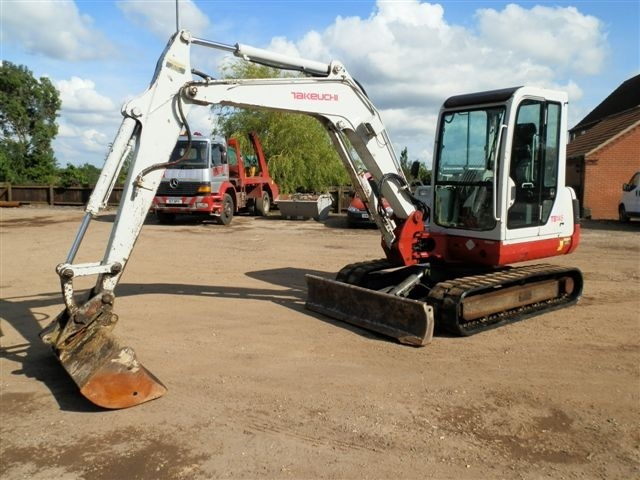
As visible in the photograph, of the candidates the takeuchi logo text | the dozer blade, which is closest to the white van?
the dozer blade

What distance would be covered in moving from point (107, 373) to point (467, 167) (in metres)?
4.65

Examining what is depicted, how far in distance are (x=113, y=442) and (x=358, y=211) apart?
14.2m

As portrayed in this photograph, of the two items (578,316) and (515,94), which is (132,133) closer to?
(515,94)

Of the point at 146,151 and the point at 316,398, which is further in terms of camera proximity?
the point at 146,151

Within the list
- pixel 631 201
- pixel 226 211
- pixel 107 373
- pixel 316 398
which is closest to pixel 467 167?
pixel 316 398

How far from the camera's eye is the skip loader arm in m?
4.50

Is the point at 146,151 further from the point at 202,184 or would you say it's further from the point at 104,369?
the point at 202,184

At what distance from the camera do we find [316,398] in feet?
15.0

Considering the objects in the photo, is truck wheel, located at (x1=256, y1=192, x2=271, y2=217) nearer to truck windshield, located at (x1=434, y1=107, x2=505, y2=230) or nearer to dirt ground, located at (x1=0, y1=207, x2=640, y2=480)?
dirt ground, located at (x1=0, y1=207, x2=640, y2=480)

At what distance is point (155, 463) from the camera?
140 inches

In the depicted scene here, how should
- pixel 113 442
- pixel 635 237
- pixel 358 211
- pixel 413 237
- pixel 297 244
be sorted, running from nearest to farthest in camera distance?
1. pixel 113 442
2. pixel 413 237
3. pixel 297 244
4. pixel 635 237
5. pixel 358 211

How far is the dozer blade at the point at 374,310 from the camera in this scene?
5868 mm

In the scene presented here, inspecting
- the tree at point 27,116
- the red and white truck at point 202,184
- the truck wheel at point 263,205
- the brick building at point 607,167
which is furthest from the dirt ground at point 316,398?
the tree at point 27,116

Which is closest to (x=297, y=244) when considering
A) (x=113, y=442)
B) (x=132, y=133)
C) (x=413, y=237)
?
(x=413, y=237)
